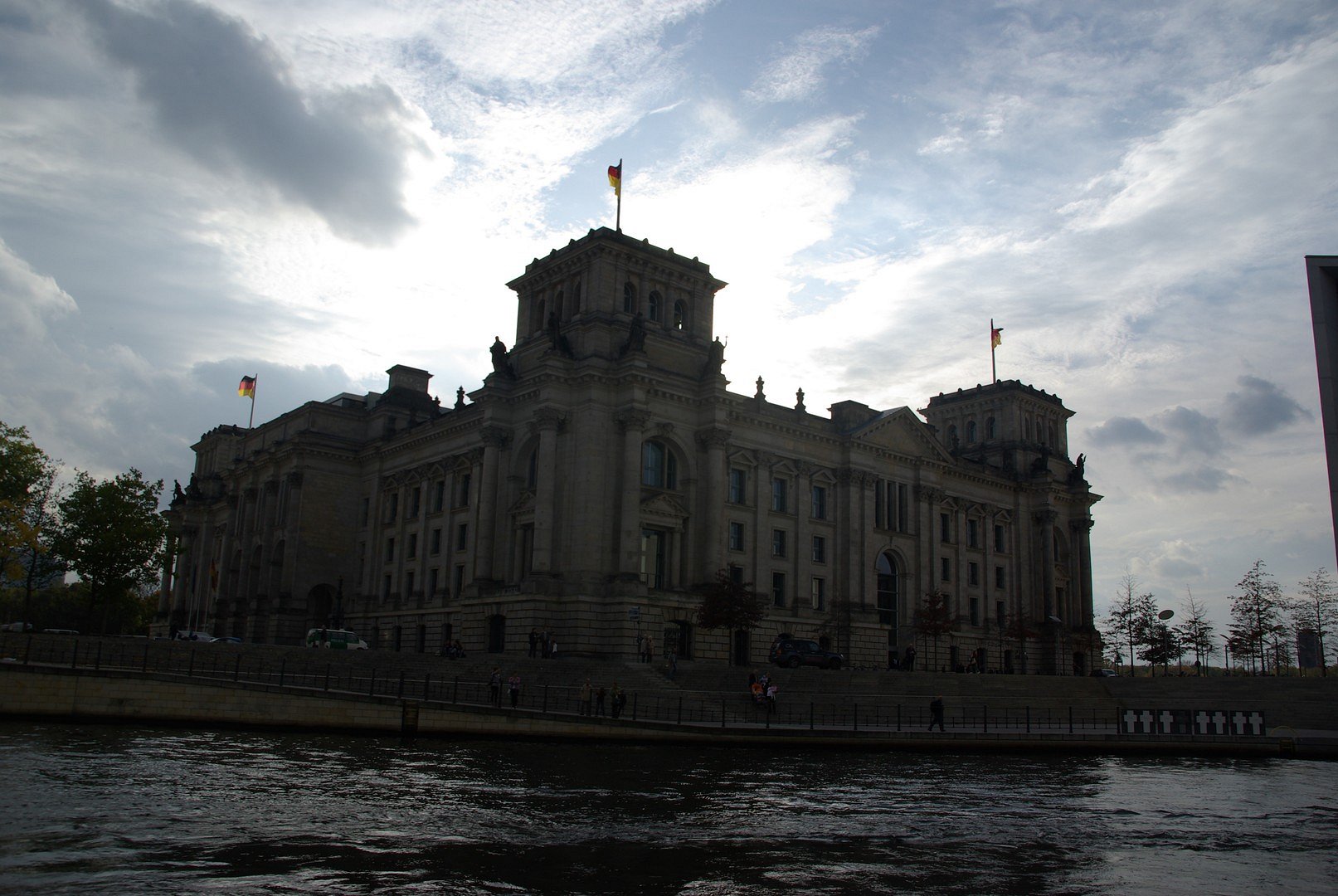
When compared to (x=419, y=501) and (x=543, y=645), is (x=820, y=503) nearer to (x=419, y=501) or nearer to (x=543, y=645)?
(x=543, y=645)

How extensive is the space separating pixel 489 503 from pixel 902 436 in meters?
30.7

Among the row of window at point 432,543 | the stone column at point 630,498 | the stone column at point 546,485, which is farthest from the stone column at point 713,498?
the row of window at point 432,543

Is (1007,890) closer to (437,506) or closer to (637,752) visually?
(637,752)

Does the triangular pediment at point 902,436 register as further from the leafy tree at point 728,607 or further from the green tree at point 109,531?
the green tree at point 109,531

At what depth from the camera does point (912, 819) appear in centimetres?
2098

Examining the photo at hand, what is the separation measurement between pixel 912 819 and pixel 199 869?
1312 centimetres

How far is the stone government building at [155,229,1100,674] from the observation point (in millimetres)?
59594

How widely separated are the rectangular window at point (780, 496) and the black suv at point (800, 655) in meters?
12.3

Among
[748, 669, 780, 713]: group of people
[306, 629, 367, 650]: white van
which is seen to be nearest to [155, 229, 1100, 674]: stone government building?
[306, 629, 367, 650]: white van

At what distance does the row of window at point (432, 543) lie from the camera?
7000 cm

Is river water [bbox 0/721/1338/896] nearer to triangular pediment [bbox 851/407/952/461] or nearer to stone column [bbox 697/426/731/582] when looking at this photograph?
stone column [bbox 697/426/731/582]

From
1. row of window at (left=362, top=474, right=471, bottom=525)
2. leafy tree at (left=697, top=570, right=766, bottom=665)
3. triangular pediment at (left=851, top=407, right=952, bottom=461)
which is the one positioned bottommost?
leafy tree at (left=697, top=570, right=766, bottom=665)

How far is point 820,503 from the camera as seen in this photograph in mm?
71188

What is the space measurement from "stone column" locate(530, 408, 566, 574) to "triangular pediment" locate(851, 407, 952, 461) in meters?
22.5
